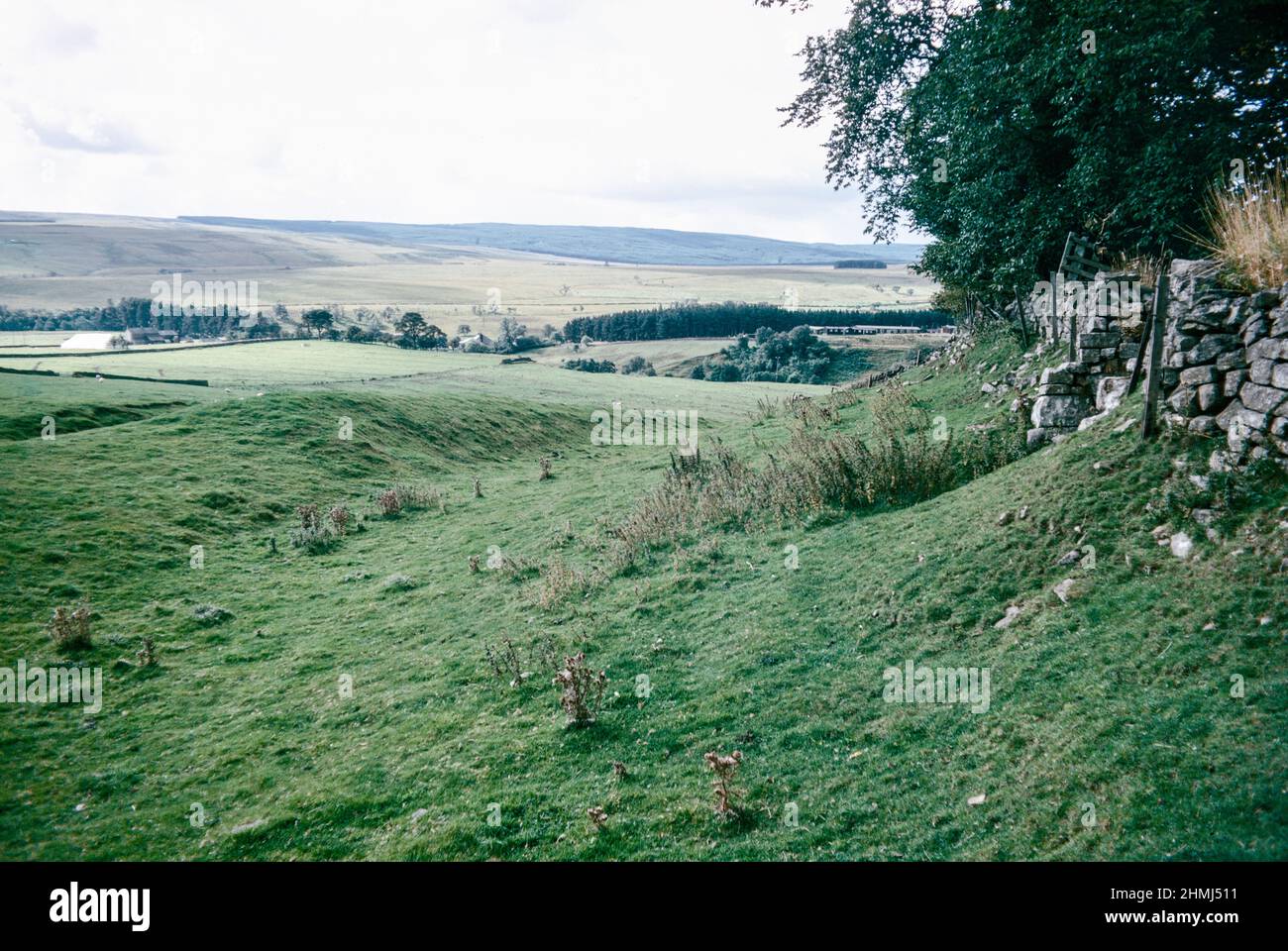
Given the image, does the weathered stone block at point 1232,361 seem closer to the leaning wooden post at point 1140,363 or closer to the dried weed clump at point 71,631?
the leaning wooden post at point 1140,363

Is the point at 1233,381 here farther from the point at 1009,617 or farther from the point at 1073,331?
the point at 1073,331

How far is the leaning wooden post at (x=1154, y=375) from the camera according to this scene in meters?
10.9

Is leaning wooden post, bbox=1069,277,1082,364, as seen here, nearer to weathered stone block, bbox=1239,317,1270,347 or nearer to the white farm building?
weathered stone block, bbox=1239,317,1270,347

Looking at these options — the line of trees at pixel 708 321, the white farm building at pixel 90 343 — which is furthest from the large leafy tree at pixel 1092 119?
the line of trees at pixel 708 321

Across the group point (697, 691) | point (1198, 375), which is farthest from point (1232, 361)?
point (697, 691)

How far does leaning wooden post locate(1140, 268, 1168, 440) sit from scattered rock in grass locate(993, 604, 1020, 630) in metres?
3.54

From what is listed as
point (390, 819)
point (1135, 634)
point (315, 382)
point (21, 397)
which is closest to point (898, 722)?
point (1135, 634)

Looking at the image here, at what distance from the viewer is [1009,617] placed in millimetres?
10148

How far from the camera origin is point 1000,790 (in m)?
7.24

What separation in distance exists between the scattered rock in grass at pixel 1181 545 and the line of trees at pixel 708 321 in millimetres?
112699

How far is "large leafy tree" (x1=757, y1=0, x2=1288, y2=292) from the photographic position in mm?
15906

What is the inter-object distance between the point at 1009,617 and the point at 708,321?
115731 millimetres
